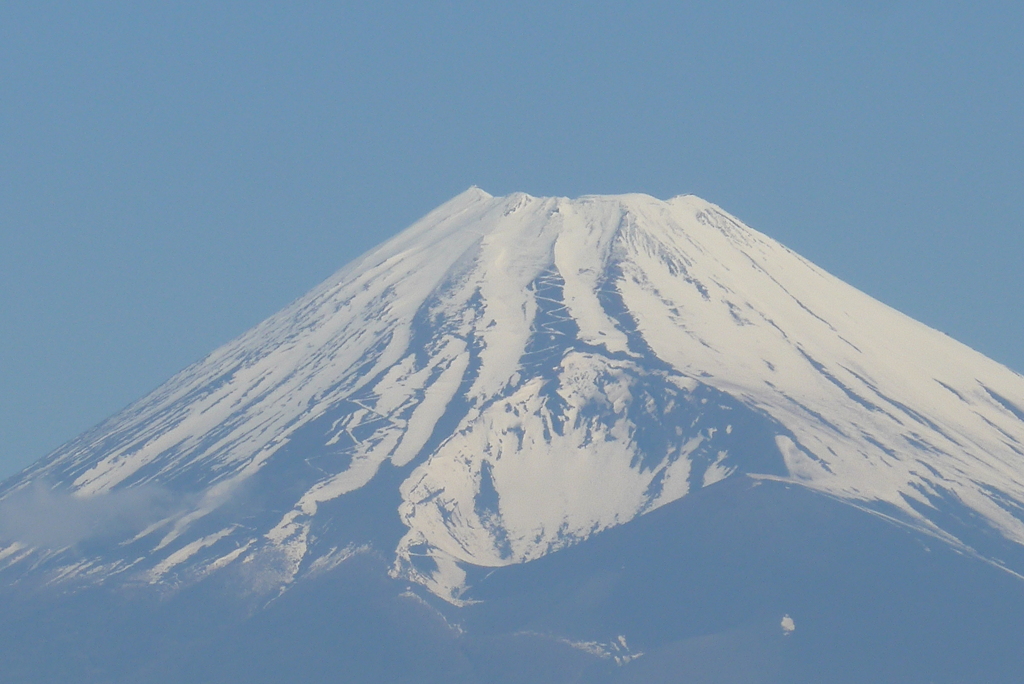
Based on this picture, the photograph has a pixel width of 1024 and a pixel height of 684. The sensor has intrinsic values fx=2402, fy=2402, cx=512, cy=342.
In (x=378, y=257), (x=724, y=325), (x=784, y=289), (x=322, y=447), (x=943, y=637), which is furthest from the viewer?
(x=378, y=257)

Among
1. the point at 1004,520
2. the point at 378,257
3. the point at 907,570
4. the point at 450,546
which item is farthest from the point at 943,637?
the point at 378,257

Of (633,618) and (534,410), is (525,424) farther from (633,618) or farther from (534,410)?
(633,618)

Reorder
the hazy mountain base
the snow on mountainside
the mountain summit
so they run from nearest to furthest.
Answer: the hazy mountain base → the mountain summit → the snow on mountainside

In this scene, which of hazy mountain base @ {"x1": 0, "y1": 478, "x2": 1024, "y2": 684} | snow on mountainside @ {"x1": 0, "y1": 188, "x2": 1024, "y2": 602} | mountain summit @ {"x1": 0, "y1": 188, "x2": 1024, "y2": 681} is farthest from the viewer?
snow on mountainside @ {"x1": 0, "y1": 188, "x2": 1024, "y2": 602}

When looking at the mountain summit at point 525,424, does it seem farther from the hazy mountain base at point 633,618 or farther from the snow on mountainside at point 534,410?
the hazy mountain base at point 633,618

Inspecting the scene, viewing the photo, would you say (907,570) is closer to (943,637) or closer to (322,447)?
(943,637)

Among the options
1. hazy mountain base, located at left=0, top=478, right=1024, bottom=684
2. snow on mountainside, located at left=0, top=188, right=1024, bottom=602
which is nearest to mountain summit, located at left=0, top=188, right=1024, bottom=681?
snow on mountainside, located at left=0, top=188, right=1024, bottom=602

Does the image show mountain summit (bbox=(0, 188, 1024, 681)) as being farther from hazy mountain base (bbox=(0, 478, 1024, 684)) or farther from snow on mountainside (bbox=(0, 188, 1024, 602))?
hazy mountain base (bbox=(0, 478, 1024, 684))

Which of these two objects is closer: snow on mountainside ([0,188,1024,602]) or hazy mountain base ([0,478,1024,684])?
hazy mountain base ([0,478,1024,684])
